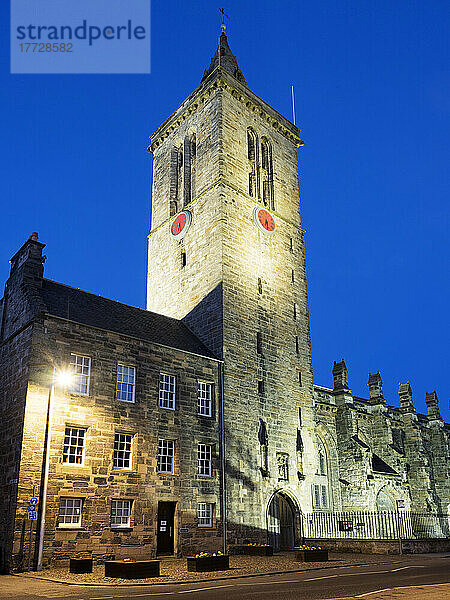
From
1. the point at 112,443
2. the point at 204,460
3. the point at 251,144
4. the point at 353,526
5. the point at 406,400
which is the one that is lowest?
the point at 353,526

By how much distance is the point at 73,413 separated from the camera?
22938 millimetres

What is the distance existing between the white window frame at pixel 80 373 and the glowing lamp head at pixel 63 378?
21cm

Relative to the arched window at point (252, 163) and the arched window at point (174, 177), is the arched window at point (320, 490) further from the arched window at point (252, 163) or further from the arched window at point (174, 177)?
the arched window at point (174, 177)

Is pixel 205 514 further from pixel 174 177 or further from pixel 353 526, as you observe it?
pixel 174 177

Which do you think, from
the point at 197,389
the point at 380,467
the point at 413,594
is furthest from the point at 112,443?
the point at 380,467

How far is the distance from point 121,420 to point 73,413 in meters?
2.49

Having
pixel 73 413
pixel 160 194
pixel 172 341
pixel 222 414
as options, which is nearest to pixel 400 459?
pixel 222 414

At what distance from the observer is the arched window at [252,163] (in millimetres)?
37125

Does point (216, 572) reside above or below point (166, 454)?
below

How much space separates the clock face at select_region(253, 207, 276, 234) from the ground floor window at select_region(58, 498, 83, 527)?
67.5 feet

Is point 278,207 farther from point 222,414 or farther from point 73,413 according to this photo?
point 73,413

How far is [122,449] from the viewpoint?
2439 cm

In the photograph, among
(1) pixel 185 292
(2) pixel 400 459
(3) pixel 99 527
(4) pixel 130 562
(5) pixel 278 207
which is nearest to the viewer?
(4) pixel 130 562

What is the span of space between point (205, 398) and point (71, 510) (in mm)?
9210
